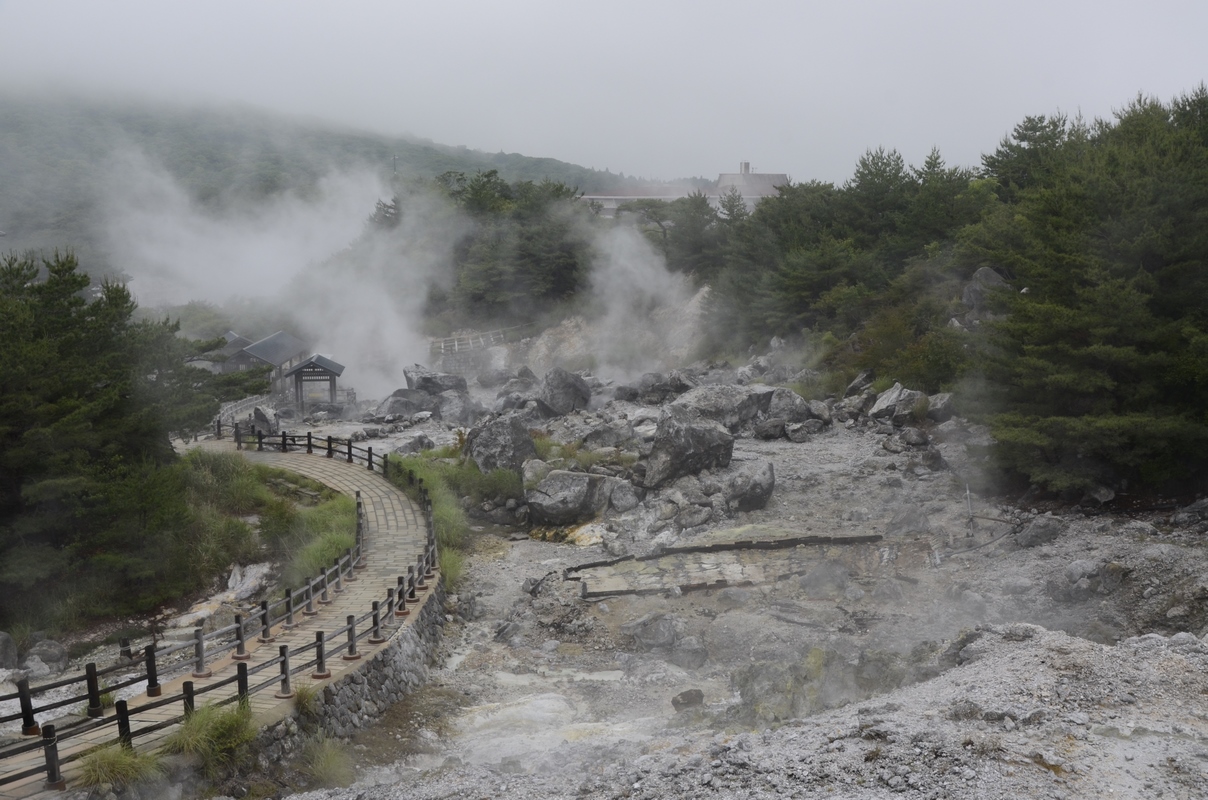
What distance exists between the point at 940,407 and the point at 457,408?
2058 cm

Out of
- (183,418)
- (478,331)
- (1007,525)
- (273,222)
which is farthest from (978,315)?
(273,222)

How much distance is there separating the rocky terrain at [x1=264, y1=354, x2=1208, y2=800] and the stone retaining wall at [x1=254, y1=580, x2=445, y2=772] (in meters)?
0.37

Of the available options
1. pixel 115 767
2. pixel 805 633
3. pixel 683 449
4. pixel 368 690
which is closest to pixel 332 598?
pixel 368 690

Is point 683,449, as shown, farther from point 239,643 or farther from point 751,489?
point 239,643

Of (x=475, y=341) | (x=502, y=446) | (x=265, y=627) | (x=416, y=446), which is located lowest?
(x=416, y=446)

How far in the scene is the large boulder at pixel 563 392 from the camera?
3753 centimetres

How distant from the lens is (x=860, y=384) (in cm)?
3569

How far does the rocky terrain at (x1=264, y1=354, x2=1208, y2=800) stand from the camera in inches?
368

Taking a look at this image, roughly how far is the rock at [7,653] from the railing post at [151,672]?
6.89 meters

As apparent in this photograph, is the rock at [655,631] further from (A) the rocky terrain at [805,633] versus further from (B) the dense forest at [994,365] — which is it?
(B) the dense forest at [994,365]

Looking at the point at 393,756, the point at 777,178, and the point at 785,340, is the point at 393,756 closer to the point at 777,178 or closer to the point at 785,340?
the point at 785,340

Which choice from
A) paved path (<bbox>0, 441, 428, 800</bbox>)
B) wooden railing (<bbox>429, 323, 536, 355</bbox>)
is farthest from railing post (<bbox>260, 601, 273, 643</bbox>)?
wooden railing (<bbox>429, 323, 536, 355</bbox>)

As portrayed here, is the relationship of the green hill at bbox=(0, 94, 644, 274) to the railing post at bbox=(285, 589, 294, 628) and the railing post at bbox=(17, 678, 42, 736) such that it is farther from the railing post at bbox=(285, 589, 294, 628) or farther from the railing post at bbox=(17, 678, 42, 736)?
the railing post at bbox=(17, 678, 42, 736)

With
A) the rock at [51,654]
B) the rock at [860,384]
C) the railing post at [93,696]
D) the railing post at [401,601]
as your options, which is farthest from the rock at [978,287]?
the railing post at [93,696]
